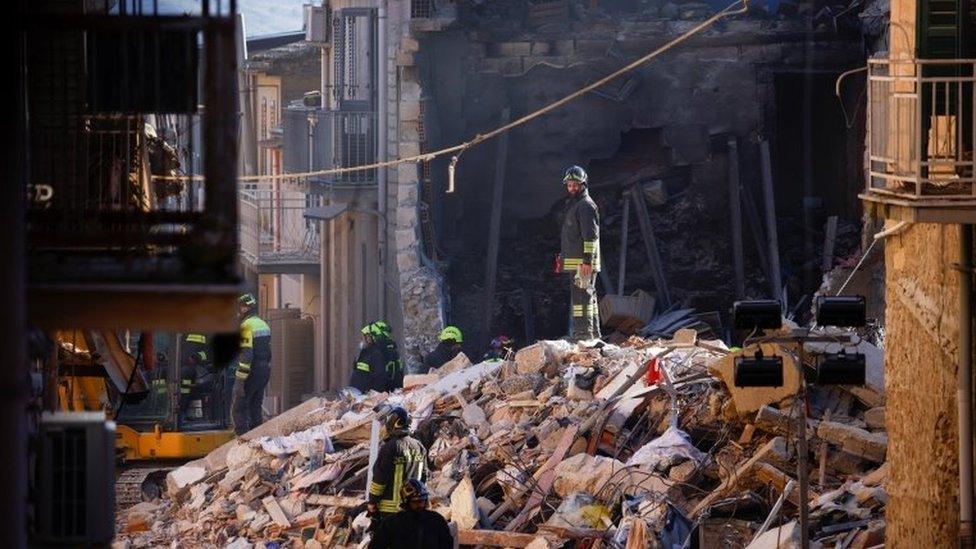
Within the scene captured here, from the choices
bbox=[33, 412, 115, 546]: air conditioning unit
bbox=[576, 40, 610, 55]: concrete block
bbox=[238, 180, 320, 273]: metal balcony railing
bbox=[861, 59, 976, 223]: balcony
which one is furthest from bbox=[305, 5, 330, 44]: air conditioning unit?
bbox=[33, 412, 115, 546]: air conditioning unit

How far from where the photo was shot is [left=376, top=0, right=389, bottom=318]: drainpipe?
30.5 metres

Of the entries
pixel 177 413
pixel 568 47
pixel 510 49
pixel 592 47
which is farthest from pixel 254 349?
pixel 592 47

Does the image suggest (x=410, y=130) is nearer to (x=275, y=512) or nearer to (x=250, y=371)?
(x=250, y=371)

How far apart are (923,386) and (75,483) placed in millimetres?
7809

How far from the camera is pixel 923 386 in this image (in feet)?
48.0

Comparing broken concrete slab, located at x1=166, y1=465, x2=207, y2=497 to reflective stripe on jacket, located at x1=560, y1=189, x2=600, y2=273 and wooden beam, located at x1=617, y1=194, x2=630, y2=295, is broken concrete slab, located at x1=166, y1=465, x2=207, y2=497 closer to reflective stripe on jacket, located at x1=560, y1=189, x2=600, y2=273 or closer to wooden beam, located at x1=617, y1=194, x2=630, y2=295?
reflective stripe on jacket, located at x1=560, y1=189, x2=600, y2=273

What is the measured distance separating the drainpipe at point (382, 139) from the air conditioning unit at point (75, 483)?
2215 centimetres

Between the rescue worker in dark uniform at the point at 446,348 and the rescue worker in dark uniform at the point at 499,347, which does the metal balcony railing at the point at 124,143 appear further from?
the rescue worker in dark uniform at the point at 499,347

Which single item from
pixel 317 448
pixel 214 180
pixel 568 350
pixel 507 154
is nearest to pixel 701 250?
pixel 507 154

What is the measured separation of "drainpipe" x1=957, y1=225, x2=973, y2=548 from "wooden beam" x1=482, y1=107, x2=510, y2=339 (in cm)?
1467

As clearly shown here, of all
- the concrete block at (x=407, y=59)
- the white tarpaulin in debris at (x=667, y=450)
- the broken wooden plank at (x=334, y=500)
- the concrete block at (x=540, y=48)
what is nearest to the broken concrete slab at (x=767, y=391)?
the white tarpaulin in debris at (x=667, y=450)

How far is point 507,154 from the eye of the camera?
2934 cm

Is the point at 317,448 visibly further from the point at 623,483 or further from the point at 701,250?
the point at 701,250

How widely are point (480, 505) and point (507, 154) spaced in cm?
1168
